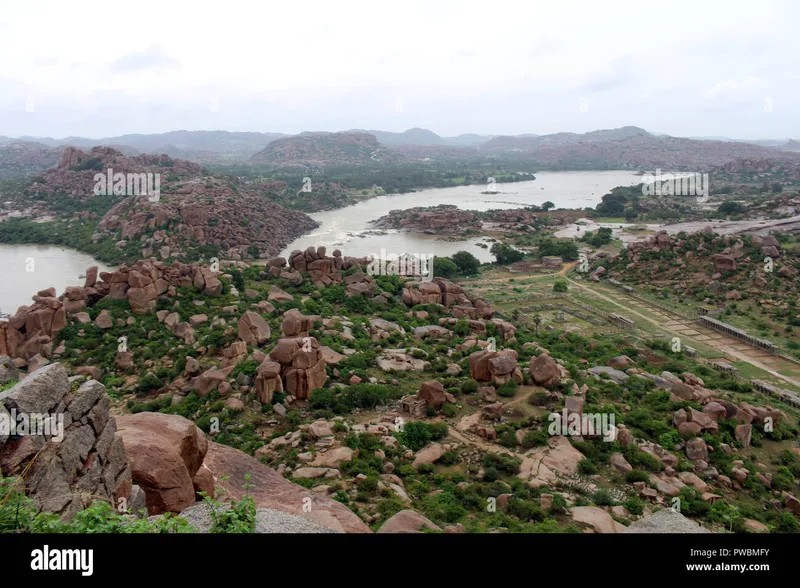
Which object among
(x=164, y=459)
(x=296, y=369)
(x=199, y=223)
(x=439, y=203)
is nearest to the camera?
(x=164, y=459)

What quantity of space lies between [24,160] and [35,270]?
9898cm

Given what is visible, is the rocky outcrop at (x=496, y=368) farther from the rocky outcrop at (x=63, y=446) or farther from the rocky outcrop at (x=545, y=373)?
the rocky outcrop at (x=63, y=446)

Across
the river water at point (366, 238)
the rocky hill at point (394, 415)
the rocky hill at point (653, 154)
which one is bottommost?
the rocky hill at point (394, 415)

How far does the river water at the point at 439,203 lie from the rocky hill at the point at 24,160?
76696mm

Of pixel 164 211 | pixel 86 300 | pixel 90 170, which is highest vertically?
pixel 90 170

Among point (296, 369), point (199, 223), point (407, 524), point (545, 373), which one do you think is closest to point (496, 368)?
point (545, 373)

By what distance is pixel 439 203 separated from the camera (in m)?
86.7

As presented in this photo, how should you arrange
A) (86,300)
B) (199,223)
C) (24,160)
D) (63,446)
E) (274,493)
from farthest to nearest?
(24,160)
(199,223)
(86,300)
(274,493)
(63,446)

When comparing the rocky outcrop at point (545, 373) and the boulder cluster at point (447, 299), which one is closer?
the rocky outcrop at point (545, 373)

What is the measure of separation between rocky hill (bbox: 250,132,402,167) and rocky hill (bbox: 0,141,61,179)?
A: 51232mm

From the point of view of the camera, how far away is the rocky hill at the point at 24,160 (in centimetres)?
10642

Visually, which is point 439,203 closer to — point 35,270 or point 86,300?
point 35,270

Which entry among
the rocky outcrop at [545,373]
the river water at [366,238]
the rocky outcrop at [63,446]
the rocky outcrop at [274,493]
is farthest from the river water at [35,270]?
the rocky outcrop at [545,373]
